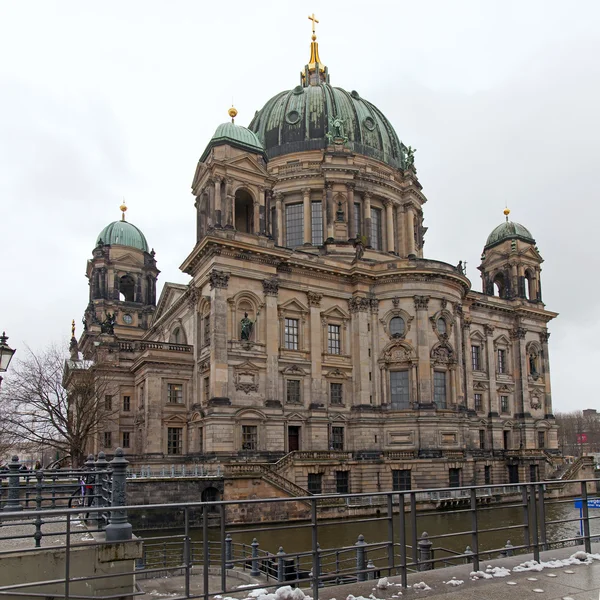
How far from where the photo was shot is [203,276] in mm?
46031

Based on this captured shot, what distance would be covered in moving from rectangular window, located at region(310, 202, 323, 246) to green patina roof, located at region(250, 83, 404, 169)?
5.88m

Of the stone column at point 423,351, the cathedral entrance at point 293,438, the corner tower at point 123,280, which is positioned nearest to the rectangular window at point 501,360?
the stone column at point 423,351

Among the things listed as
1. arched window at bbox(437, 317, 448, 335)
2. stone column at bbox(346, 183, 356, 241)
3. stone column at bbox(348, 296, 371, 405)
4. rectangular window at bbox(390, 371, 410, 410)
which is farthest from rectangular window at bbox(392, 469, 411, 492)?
stone column at bbox(346, 183, 356, 241)

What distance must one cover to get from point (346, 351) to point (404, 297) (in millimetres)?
6274

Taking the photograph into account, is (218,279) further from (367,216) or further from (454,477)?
(454,477)

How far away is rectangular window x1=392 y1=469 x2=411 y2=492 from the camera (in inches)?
1855

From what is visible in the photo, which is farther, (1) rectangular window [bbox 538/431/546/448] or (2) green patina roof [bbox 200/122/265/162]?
(1) rectangular window [bbox 538/431/546/448]

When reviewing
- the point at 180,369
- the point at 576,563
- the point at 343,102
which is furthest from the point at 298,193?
the point at 576,563

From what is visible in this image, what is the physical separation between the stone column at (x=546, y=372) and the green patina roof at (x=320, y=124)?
76.9 ft

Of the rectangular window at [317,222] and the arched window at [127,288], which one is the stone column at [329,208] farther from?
the arched window at [127,288]

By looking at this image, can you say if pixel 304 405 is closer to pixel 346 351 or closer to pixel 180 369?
Result: pixel 346 351

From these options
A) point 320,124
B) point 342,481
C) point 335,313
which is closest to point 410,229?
point 320,124

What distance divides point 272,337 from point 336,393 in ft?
24.3

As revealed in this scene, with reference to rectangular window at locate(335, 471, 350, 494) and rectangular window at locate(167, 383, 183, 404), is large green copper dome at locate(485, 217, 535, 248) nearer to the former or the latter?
rectangular window at locate(335, 471, 350, 494)
